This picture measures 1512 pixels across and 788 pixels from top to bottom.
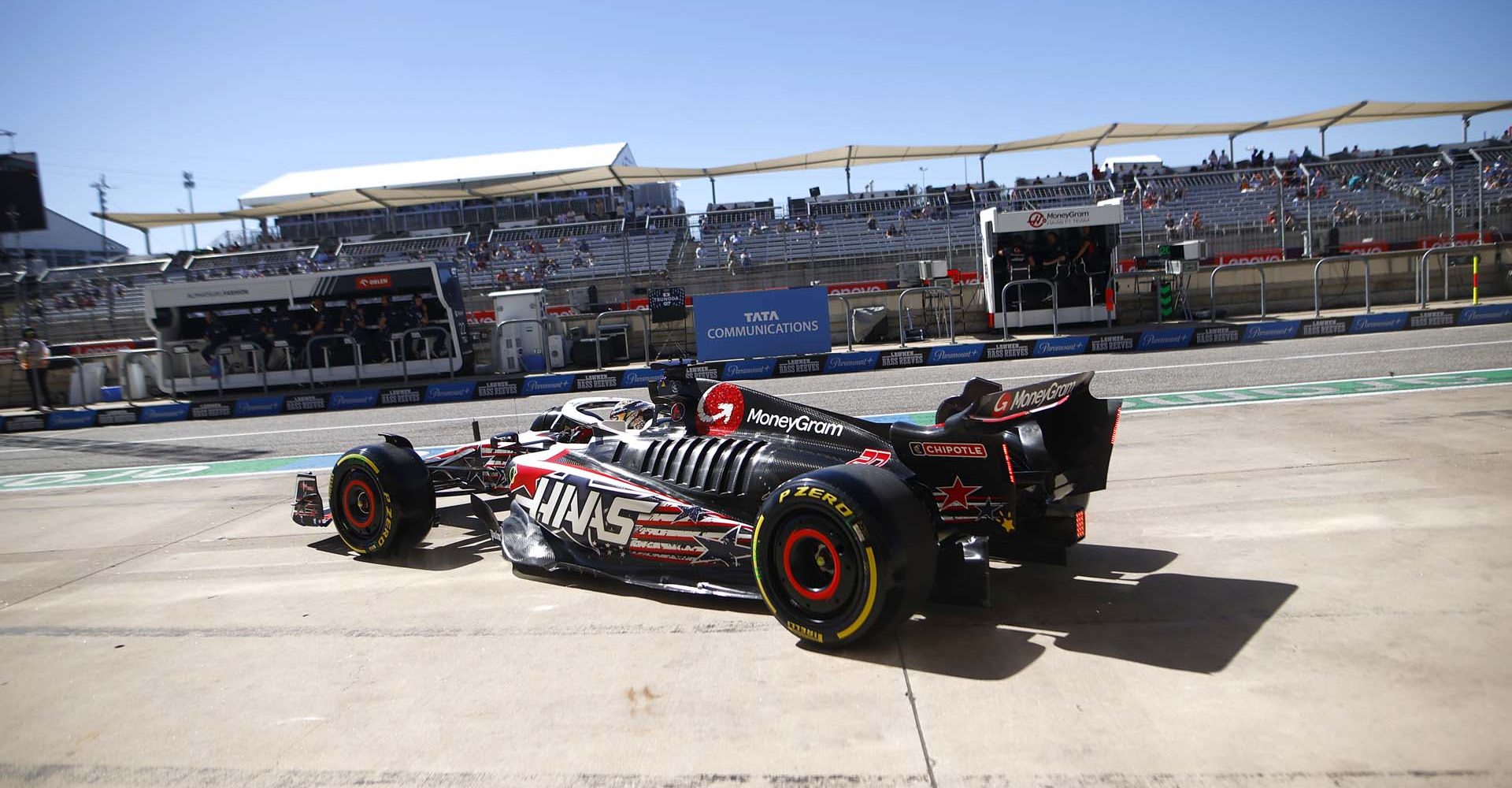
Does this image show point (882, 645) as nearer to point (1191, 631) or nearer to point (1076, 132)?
point (1191, 631)

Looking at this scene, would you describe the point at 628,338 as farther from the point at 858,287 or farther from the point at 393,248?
the point at 393,248

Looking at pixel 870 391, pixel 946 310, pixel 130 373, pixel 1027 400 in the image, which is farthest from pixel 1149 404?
pixel 130 373

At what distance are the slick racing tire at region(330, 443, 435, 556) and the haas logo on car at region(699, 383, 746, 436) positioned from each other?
2.25 meters

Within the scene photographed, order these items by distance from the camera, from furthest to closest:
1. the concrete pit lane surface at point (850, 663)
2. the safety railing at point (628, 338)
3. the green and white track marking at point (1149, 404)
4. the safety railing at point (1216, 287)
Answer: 1. the safety railing at point (1216, 287)
2. the safety railing at point (628, 338)
3. the green and white track marking at point (1149, 404)
4. the concrete pit lane surface at point (850, 663)

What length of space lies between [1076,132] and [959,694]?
31940 mm

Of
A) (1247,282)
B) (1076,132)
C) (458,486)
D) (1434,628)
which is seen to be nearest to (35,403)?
(458,486)

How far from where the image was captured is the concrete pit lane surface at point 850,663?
349 cm

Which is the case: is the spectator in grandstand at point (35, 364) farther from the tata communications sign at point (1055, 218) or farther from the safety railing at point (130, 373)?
the tata communications sign at point (1055, 218)

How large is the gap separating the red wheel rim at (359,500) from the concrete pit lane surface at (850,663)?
0.94 ft

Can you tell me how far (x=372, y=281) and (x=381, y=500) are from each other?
16.1 m

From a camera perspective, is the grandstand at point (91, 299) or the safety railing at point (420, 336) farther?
the grandstand at point (91, 299)

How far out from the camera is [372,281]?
2134cm

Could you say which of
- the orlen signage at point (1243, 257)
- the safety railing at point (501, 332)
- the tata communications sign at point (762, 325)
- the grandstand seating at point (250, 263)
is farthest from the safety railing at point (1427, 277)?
the grandstand seating at point (250, 263)

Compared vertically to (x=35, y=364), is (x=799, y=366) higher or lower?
lower
